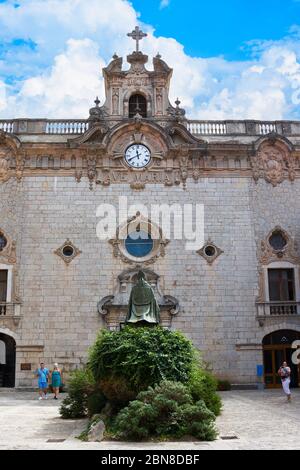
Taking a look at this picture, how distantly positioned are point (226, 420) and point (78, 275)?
42.6ft

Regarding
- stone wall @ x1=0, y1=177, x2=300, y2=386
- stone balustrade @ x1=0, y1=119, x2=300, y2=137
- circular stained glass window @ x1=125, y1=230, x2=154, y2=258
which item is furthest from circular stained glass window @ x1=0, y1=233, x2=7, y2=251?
circular stained glass window @ x1=125, y1=230, x2=154, y2=258

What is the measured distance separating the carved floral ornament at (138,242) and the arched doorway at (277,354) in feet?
21.0

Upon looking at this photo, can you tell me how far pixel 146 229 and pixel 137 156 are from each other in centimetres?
368

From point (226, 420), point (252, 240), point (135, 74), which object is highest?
point (135, 74)

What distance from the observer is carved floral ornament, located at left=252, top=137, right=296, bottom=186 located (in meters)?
25.6

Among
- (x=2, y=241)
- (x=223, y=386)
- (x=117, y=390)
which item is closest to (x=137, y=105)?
(x=2, y=241)

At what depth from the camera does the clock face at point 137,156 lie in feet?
83.6

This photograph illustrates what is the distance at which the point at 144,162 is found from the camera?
2552 centimetres

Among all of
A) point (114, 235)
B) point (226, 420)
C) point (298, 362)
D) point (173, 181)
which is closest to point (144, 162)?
point (173, 181)

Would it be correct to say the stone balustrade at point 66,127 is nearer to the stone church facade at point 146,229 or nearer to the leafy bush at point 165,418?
the stone church facade at point 146,229

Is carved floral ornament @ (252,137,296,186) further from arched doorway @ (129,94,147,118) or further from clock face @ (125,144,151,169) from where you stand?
arched doorway @ (129,94,147,118)

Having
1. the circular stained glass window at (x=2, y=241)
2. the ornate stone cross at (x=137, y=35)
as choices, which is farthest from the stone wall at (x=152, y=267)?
the ornate stone cross at (x=137, y=35)
